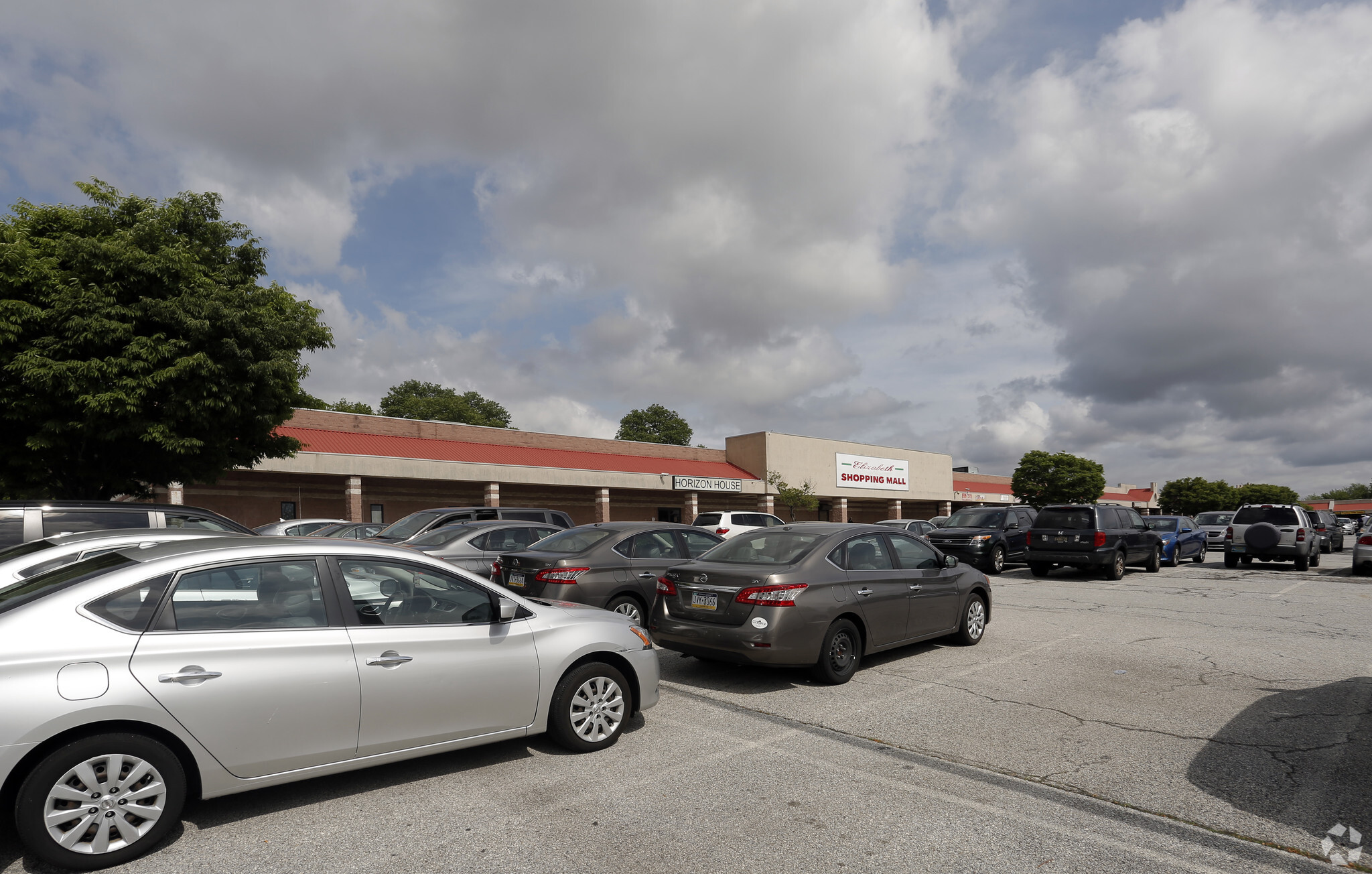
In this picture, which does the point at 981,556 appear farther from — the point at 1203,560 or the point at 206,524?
the point at 206,524

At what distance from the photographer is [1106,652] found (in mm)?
8594

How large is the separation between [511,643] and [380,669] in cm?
85

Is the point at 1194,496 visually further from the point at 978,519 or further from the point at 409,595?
the point at 409,595

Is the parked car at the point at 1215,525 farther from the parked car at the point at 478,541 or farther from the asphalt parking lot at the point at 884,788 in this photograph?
the parked car at the point at 478,541

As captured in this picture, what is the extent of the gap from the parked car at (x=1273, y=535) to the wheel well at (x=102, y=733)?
76.1 feet

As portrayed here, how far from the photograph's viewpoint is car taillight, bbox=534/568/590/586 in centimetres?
846

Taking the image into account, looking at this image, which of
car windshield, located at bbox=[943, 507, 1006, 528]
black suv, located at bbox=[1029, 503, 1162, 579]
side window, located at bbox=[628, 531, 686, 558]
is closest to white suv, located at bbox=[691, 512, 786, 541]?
car windshield, located at bbox=[943, 507, 1006, 528]

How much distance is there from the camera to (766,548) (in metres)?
7.53

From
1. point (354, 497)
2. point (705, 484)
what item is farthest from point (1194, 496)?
point (354, 497)

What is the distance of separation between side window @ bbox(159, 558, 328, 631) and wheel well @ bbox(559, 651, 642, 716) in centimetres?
173

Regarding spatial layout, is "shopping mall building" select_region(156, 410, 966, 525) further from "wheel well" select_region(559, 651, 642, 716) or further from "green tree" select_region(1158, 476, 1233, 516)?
"green tree" select_region(1158, 476, 1233, 516)

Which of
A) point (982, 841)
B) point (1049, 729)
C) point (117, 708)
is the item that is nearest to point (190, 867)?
point (117, 708)

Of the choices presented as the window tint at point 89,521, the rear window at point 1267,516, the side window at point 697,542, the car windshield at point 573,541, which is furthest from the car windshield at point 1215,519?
the window tint at point 89,521

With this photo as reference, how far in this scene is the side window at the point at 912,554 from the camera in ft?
26.5
